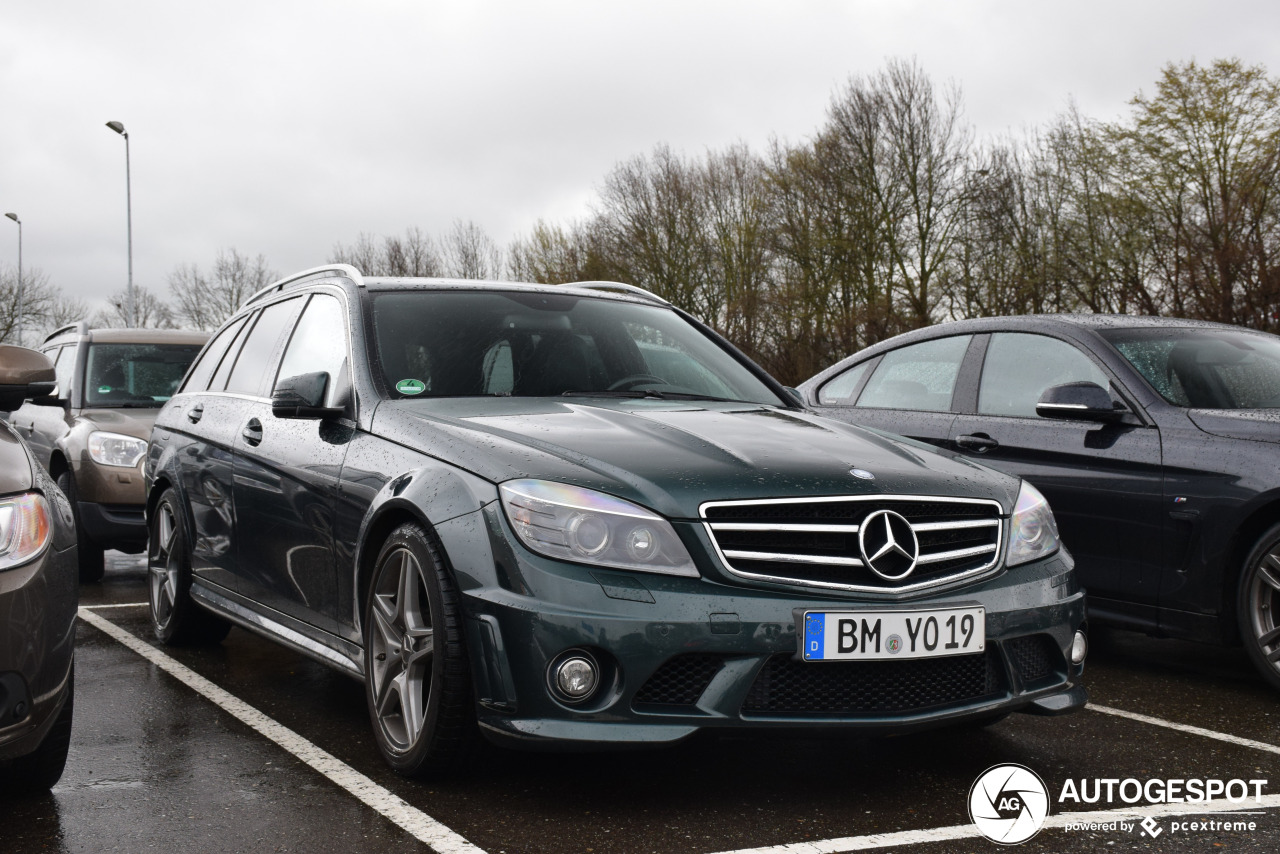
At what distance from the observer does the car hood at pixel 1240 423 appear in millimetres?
5102

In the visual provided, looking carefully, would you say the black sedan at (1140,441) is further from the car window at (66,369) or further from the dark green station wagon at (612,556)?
the car window at (66,369)

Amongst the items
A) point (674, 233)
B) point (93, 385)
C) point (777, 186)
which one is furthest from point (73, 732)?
point (674, 233)

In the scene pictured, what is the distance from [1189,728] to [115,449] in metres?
6.51

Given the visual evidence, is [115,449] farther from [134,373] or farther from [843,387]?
[843,387]

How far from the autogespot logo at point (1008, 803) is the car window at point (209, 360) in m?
4.09

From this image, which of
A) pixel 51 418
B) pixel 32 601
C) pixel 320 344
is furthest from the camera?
pixel 51 418

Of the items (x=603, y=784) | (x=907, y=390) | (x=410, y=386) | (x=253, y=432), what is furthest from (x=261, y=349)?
(x=907, y=390)

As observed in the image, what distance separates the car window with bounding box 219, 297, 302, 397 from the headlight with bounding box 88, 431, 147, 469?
2.72m

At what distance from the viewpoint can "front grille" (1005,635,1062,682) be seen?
3644mm

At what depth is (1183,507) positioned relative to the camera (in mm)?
5289

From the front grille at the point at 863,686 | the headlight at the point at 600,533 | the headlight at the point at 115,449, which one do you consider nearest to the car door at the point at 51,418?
the headlight at the point at 115,449

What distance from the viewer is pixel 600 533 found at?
3.35 meters

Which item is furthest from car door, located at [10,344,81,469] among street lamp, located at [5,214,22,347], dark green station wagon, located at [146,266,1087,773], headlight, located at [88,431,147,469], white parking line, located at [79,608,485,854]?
street lamp, located at [5,214,22,347]

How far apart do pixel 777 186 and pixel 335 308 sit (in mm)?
30503
